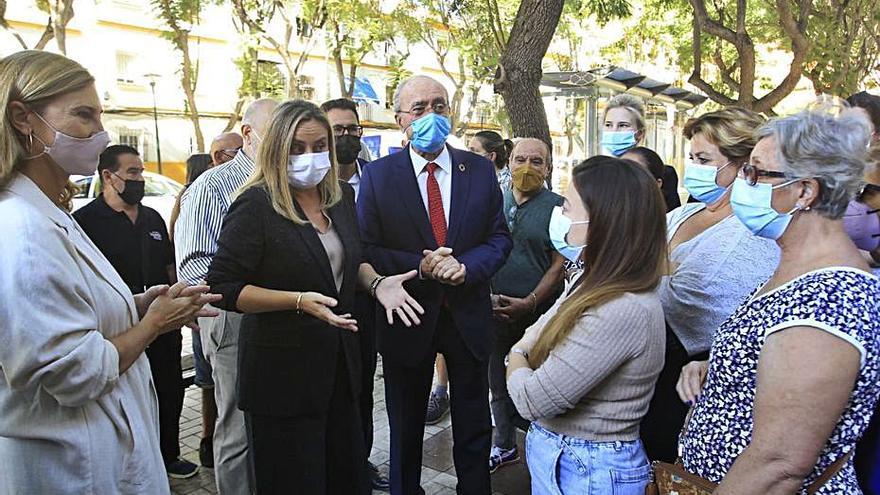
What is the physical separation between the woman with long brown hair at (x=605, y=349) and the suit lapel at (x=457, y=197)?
1176 millimetres

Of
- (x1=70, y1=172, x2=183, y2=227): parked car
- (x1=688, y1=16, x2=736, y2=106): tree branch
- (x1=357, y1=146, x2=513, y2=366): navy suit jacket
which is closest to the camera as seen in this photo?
(x1=357, y1=146, x2=513, y2=366): navy suit jacket

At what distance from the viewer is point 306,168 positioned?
9.27 ft

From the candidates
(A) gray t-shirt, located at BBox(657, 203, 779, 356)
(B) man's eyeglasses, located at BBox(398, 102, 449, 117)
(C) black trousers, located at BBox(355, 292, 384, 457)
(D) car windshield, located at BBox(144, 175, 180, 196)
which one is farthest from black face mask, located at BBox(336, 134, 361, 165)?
(D) car windshield, located at BBox(144, 175, 180, 196)

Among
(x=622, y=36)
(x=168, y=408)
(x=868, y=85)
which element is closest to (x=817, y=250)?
(x=168, y=408)

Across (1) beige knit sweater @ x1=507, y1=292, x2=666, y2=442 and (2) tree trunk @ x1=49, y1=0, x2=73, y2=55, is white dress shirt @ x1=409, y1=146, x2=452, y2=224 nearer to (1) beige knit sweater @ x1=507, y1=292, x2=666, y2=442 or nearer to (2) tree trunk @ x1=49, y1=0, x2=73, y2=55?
(1) beige knit sweater @ x1=507, y1=292, x2=666, y2=442

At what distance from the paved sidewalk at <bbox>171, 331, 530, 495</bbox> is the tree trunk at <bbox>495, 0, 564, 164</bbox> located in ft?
10.5

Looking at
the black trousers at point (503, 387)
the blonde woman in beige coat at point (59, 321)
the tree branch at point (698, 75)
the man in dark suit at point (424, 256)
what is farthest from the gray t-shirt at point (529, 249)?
the tree branch at point (698, 75)

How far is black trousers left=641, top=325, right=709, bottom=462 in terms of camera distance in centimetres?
264

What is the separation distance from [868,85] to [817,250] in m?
15.2

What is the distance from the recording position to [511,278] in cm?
422

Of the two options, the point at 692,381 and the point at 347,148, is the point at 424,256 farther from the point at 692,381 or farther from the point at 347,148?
the point at 692,381

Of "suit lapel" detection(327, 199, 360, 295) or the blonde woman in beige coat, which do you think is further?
"suit lapel" detection(327, 199, 360, 295)

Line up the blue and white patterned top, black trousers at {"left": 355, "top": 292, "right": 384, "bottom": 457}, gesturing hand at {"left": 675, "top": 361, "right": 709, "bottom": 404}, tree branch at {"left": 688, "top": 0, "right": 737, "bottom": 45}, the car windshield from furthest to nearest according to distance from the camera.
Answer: the car windshield, tree branch at {"left": 688, "top": 0, "right": 737, "bottom": 45}, black trousers at {"left": 355, "top": 292, "right": 384, "bottom": 457}, gesturing hand at {"left": 675, "top": 361, "right": 709, "bottom": 404}, the blue and white patterned top

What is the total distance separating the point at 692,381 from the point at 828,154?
841 millimetres
